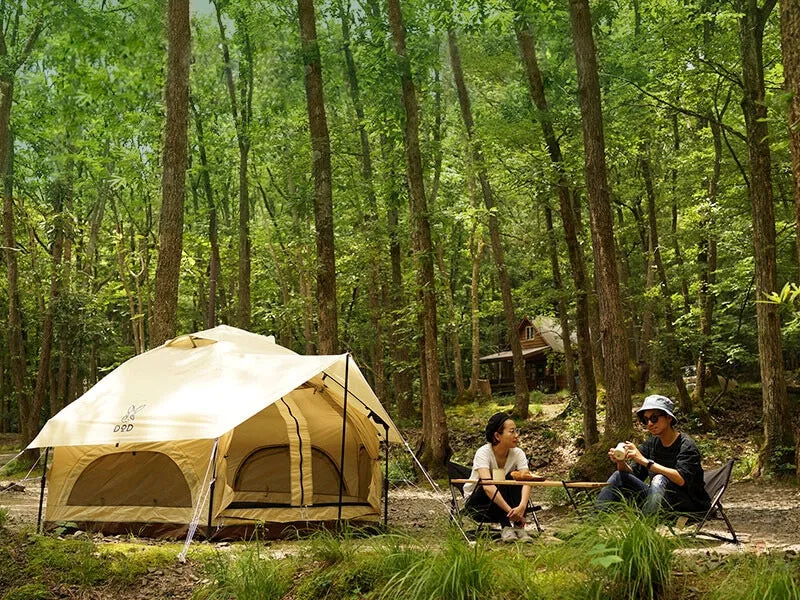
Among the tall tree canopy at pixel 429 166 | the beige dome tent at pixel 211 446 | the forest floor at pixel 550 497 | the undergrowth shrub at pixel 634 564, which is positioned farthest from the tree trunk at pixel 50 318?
the undergrowth shrub at pixel 634 564

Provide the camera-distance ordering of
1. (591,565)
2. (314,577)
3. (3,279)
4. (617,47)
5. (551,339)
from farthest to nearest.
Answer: (551,339) → (3,279) → (617,47) → (314,577) → (591,565)

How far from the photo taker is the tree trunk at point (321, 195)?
12.2m

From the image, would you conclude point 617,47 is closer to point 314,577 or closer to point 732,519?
point 732,519

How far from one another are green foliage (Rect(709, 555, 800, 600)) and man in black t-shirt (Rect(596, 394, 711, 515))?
1.36 meters

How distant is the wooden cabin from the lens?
3541 cm

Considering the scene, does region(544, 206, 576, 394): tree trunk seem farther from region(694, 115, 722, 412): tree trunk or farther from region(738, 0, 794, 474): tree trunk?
region(738, 0, 794, 474): tree trunk

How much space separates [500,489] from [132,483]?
420cm

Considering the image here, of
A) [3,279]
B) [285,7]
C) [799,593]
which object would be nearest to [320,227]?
[799,593]

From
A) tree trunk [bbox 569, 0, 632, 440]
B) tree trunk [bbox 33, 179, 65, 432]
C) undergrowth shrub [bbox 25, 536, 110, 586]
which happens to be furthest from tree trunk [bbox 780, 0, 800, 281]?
tree trunk [bbox 33, 179, 65, 432]

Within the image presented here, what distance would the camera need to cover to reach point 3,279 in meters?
25.4

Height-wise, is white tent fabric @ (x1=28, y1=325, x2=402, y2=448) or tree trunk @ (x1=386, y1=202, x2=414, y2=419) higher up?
tree trunk @ (x1=386, y1=202, x2=414, y2=419)

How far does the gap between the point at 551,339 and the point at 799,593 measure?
33.4m

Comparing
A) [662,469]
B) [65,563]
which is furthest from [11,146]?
[662,469]

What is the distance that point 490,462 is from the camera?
23.2 feet
